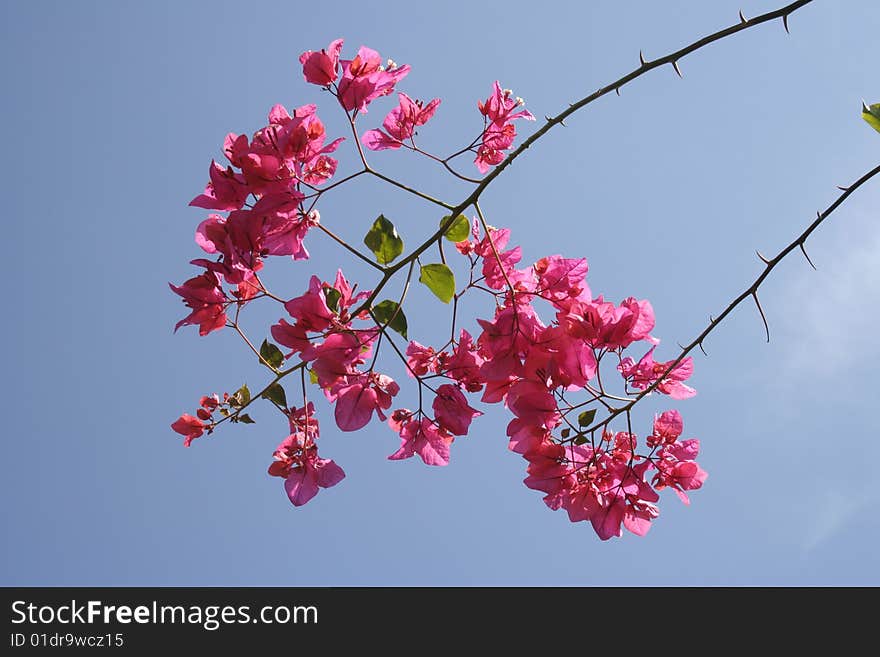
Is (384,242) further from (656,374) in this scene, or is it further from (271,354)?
(656,374)

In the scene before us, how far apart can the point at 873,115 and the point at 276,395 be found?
1241 mm

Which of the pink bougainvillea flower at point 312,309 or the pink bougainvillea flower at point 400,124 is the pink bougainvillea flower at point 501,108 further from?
the pink bougainvillea flower at point 312,309

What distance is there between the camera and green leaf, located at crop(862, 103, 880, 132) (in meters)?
1.15

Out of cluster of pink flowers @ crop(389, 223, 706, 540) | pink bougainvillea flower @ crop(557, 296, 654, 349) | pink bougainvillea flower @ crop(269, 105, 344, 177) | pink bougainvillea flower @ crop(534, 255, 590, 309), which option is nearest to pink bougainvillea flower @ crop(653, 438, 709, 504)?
cluster of pink flowers @ crop(389, 223, 706, 540)

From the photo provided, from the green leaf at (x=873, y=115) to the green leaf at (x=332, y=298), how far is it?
3.27ft

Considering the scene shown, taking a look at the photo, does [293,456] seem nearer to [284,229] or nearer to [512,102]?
[284,229]

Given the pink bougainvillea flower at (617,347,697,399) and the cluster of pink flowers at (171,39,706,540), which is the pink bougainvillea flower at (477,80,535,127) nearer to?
the cluster of pink flowers at (171,39,706,540)

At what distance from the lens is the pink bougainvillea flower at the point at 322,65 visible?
1.56 meters

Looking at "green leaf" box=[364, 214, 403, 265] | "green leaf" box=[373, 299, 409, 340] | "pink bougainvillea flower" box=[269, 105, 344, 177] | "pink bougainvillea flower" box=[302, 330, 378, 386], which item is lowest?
"pink bougainvillea flower" box=[302, 330, 378, 386]

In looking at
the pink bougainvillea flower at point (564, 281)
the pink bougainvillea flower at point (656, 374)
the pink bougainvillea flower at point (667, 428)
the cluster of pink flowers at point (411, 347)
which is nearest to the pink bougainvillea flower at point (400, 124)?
the cluster of pink flowers at point (411, 347)

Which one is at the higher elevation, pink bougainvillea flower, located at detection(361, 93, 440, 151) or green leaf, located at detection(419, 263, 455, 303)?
pink bougainvillea flower, located at detection(361, 93, 440, 151)

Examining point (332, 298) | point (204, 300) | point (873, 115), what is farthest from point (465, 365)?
point (873, 115)

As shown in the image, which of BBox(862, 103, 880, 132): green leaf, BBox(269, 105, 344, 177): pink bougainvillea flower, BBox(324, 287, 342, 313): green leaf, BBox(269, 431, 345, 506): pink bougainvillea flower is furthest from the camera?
BBox(269, 431, 345, 506): pink bougainvillea flower

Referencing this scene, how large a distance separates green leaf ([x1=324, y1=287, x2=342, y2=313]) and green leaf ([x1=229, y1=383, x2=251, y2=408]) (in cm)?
30
